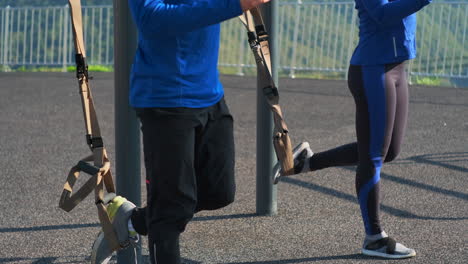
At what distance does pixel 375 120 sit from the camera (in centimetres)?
433

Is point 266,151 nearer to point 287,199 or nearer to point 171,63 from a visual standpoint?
point 287,199

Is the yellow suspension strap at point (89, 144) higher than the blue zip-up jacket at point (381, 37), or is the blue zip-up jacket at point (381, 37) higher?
the blue zip-up jacket at point (381, 37)

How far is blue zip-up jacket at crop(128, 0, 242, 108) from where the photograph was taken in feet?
10.2

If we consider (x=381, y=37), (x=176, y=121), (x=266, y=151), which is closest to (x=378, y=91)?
(x=381, y=37)

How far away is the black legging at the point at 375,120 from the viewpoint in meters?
4.29

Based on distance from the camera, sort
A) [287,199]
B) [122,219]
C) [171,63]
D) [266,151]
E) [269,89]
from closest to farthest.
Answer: [171,63] → [269,89] → [122,219] → [266,151] → [287,199]

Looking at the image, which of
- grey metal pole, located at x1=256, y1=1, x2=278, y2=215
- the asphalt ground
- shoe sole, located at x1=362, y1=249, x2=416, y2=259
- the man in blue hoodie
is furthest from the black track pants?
grey metal pole, located at x1=256, y1=1, x2=278, y2=215

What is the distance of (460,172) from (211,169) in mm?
3696

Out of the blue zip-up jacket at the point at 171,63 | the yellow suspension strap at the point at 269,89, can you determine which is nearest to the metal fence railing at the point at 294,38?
A: the yellow suspension strap at the point at 269,89

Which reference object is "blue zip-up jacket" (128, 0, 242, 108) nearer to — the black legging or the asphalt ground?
the black legging

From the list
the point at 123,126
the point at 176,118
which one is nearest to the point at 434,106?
the point at 123,126

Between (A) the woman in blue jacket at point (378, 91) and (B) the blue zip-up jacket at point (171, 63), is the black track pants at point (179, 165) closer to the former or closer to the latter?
(B) the blue zip-up jacket at point (171, 63)

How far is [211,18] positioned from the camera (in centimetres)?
297

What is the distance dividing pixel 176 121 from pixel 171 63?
0.74 feet
